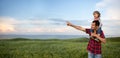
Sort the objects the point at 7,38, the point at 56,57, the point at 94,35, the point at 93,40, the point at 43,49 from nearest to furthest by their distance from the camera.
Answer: the point at 94,35 < the point at 93,40 < the point at 56,57 < the point at 43,49 < the point at 7,38

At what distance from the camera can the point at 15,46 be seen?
7297 mm

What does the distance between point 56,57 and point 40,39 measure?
275cm

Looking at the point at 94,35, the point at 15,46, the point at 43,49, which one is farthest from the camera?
the point at 15,46

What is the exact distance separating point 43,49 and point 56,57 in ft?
2.25

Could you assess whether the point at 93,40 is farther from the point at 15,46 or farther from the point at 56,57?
the point at 15,46

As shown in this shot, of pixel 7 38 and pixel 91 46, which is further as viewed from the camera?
pixel 7 38

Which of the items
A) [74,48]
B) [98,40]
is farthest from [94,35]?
[74,48]

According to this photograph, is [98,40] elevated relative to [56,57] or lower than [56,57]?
elevated

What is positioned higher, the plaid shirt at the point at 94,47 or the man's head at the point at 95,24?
the man's head at the point at 95,24

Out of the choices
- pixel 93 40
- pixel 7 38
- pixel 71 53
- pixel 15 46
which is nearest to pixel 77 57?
pixel 71 53

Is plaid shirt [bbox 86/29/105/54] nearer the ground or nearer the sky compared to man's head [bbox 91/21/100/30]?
nearer the ground

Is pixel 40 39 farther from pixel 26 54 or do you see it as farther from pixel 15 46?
pixel 26 54

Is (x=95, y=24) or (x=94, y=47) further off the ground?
(x=95, y=24)

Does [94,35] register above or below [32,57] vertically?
above
